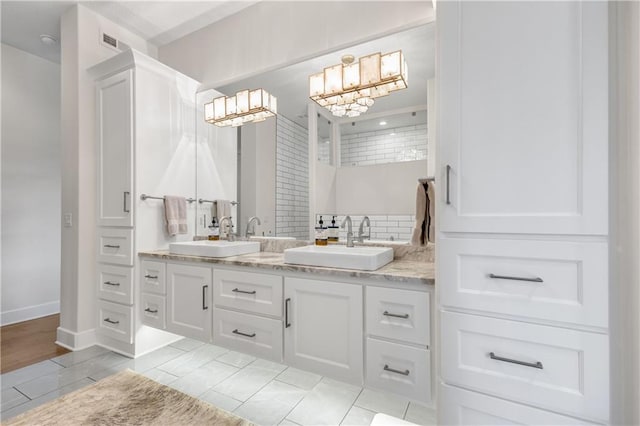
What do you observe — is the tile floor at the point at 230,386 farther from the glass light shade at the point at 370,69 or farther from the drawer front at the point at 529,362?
the glass light shade at the point at 370,69

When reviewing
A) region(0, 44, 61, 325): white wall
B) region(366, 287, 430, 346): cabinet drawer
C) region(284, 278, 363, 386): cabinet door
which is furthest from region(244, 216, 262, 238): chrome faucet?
region(0, 44, 61, 325): white wall

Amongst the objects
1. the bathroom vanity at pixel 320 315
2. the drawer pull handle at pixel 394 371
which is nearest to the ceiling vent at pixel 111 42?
the bathroom vanity at pixel 320 315

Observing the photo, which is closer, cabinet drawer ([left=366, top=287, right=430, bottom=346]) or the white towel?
cabinet drawer ([left=366, top=287, right=430, bottom=346])

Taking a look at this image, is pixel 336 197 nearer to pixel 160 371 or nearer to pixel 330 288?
pixel 330 288

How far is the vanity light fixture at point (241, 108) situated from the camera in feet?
8.04

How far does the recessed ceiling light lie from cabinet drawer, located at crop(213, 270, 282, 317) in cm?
309

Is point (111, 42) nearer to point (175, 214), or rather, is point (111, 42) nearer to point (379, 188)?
point (175, 214)

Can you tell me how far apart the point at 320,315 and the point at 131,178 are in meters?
1.89

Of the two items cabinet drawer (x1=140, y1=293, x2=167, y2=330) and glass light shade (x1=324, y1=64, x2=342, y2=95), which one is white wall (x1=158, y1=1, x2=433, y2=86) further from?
cabinet drawer (x1=140, y1=293, x2=167, y2=330)

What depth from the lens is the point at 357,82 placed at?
200cm

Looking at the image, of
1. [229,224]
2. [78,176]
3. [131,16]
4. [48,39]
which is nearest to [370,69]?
[229,224]

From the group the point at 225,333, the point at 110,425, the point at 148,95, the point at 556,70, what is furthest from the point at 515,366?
the point at 148,95

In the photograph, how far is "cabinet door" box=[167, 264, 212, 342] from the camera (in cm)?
202

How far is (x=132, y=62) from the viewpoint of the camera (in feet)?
7.89
